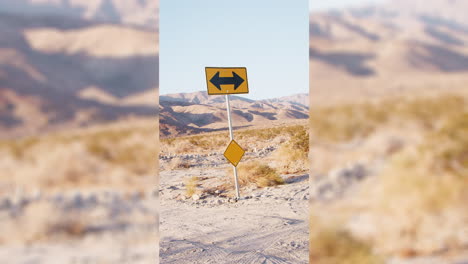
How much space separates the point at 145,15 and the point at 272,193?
469 centimetres

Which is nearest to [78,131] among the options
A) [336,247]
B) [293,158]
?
[336,247]

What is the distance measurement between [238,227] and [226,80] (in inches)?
87.2

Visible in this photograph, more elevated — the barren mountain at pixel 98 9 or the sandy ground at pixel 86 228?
the barren mountain at pixel 98 9

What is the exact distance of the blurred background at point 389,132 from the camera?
1.32 m

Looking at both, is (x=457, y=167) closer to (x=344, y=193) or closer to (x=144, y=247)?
(x=344, y=193)

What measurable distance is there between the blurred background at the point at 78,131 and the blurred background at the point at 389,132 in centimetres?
71

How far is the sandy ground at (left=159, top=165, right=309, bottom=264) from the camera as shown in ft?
11.1

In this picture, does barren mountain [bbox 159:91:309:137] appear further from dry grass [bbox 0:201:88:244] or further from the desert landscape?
dry grass [bbox 0:201:88:244]

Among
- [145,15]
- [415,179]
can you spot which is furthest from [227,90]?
[415,179]

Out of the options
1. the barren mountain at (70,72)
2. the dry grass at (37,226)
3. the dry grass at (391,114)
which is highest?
the barren mountain at (70,72)

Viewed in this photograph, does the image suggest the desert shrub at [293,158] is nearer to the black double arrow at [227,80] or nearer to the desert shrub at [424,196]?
the black double arrow at [227,80]

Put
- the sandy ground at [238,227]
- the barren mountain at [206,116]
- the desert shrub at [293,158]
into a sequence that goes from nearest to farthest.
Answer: the sandy ground at [238,227]
the desert shrub at [293,158]
the barren mountain at [206,116]

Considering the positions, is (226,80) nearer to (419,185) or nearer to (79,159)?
(79,159)

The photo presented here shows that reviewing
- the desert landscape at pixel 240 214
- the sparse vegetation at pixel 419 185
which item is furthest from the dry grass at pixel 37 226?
the desert landscape at pixel 240 214
